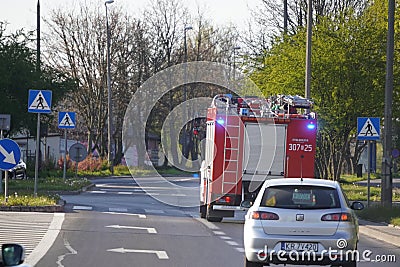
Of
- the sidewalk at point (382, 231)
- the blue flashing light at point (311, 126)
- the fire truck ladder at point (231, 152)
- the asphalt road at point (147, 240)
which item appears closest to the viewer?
the asphalt road at point (147, 240)

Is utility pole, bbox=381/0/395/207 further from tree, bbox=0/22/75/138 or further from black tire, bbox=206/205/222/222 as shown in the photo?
tree, bbox=0/22/75/138

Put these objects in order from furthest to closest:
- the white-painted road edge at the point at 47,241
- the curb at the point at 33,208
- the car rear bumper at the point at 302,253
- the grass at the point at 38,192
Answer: the grass at the point at 38,192 → the curb at the point at 33,208 → the white-painted road edge at the point at 47,241 → the car rear bumper at the point at 302,253

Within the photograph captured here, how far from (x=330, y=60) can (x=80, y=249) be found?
2569cm

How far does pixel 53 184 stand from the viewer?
122ft

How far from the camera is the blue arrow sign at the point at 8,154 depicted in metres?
23.6

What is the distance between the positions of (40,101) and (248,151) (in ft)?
21.9

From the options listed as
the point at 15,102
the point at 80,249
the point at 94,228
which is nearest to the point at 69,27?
the point at 15,102

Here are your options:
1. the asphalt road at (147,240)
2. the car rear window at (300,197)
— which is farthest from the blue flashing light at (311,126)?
the car rear window at (300,197)

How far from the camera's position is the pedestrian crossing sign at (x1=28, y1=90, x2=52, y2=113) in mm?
25516

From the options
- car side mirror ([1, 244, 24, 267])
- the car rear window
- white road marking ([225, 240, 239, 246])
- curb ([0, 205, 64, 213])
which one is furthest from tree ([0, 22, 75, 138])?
car side mirror ([1, 244, 24, 267])

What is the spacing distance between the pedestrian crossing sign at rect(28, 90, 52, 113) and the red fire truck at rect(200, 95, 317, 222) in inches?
203

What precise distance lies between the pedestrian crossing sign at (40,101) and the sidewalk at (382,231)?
→ 31.0 ft

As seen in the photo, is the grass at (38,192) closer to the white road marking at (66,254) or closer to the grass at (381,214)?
the white road marking at (66,254)

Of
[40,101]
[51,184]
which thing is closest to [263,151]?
[40,101]
